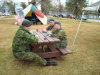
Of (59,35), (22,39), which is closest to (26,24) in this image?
(22,39)

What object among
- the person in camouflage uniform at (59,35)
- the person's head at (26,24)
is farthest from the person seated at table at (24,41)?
the person in camouflage uniform at (59,35)

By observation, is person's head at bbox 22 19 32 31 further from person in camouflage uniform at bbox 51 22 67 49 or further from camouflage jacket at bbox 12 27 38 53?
person in camouflage uniform at bbox 51 22 67 49

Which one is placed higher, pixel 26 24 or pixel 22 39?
pixel 26 24

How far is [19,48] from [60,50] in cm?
126

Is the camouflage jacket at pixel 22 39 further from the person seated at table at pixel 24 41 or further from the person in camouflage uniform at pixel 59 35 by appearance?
the person in camouflage uniform at pixel 59 35

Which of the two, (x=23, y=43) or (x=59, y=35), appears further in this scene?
(x=59, y=35)

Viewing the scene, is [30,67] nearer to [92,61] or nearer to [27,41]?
[27,41]

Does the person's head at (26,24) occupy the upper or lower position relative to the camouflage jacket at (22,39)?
upper

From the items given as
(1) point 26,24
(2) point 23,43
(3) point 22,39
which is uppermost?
(1) point 26,24

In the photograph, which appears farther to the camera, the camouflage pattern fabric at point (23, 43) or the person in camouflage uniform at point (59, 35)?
the person in camouflage uniform at point (59, 35)

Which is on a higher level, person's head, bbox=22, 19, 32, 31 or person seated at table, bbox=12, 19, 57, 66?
person's head, bbox=22, 19, 32, 31

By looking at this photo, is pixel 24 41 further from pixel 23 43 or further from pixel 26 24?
pixel 26 24

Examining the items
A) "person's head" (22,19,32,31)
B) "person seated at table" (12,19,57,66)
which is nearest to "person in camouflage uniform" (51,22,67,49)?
"person seated at table" (12,19,57,66)

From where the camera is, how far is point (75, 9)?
100 ft
